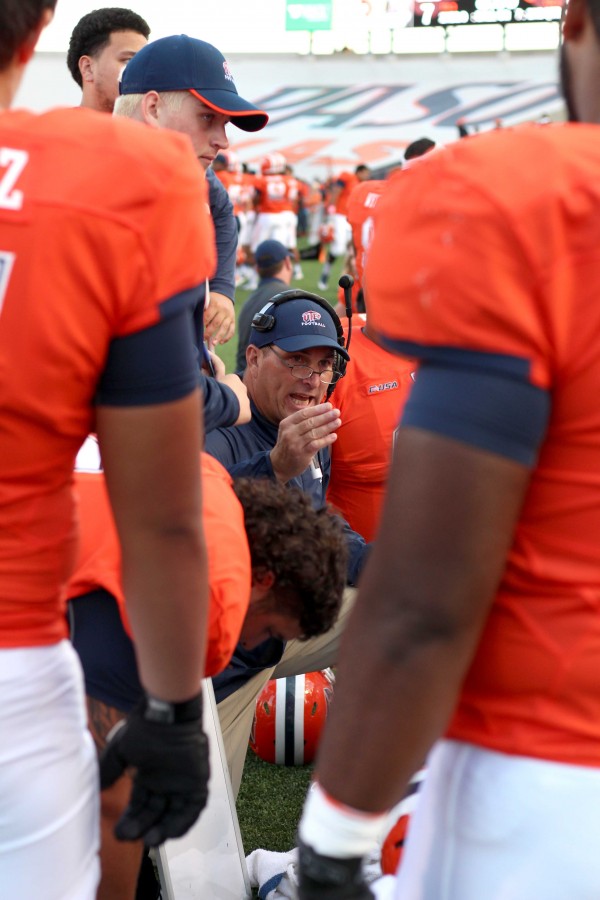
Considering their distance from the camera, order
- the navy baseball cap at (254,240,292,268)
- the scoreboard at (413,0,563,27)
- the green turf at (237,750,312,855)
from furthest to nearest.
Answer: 1. the scoreboard at (413,0,563,27)
2. the navy baseball cap at (254,240,292,268)
3. the green turf at (237,750,312,855)

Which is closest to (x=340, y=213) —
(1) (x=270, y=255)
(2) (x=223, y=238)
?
(1) (x=270, y=255)

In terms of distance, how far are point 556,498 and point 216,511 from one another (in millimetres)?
911

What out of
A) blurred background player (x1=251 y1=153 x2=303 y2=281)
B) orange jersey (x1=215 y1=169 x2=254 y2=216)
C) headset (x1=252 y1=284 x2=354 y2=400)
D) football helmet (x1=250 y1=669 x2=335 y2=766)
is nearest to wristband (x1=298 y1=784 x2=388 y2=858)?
football helmet (x1=250 y1=669 x2=335 y2=766)

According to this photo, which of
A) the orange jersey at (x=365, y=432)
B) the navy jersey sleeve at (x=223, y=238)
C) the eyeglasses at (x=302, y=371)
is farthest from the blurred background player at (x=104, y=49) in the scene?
the orange jersey at (x=365, y=432)

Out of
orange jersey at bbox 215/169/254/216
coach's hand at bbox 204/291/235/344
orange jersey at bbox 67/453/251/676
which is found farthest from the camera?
orange jersey at bbox 215/169/254/216

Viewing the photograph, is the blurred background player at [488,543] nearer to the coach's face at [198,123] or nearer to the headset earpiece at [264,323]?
the coach's face at [198,123]

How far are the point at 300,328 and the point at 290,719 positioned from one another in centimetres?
123

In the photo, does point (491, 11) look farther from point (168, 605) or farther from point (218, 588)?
point (168, 605)

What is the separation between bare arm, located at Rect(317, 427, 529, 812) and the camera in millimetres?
874

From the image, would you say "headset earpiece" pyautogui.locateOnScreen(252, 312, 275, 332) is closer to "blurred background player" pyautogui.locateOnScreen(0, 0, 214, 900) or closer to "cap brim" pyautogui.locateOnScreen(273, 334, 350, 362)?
"cap brim" pyautogui.locateOnScreen(273, 334, 350, 362)

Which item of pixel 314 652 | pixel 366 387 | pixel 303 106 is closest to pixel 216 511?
pixel 314 652

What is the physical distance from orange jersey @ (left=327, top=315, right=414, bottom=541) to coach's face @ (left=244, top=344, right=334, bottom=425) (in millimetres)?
290

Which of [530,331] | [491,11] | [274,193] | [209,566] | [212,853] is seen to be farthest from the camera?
[491,11]

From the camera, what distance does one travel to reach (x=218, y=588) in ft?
5.26
